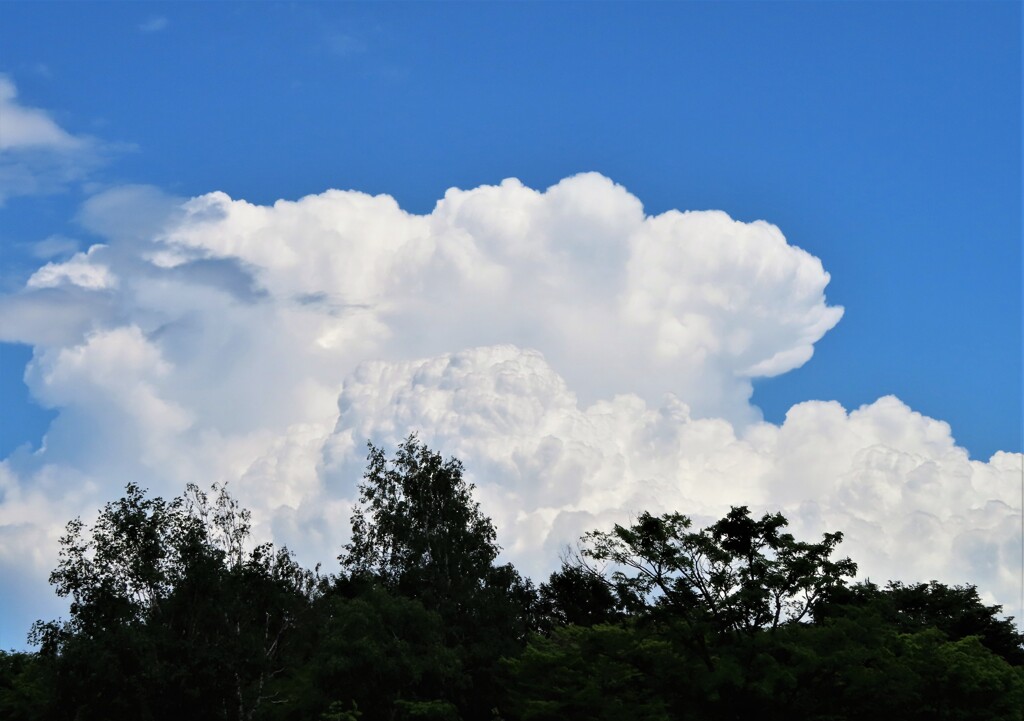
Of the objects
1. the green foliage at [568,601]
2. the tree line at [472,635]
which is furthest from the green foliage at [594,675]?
the green foliage at [568,601]

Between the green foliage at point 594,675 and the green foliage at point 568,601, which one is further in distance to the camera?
the green foliage at point 568,601

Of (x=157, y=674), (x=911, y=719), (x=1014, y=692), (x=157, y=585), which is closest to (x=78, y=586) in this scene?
(x=157, y=585)

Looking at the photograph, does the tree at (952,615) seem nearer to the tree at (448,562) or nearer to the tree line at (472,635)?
the tree line at (472,635)

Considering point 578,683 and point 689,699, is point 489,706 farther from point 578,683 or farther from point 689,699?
point 689,699

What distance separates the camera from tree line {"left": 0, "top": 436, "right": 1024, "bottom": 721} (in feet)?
159

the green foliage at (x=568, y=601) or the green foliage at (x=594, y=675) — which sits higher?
the green foliage at (x=568, y=601)

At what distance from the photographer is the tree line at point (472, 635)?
4831cm

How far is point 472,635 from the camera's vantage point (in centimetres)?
6631

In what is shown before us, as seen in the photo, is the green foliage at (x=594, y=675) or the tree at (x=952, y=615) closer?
the green foliage at (x=594, y=675)

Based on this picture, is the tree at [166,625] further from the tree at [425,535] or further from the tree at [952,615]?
the tree at [952,615]

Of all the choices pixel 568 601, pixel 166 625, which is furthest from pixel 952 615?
pixel 166 625

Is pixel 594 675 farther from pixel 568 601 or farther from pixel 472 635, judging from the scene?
pixel 568 601

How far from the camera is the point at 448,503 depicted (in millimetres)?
69938

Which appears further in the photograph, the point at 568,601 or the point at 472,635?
the point at 568,601
